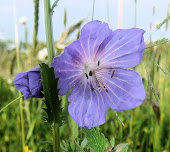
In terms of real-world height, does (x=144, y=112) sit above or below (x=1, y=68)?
below

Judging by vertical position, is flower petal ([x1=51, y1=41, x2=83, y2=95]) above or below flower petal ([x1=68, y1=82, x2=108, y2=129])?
above

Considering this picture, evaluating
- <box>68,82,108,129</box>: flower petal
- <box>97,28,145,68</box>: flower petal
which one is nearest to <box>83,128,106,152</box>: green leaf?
<box>68,82,108,129</box>: flower petal

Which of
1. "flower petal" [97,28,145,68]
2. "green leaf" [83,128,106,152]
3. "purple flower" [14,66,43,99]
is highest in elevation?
"flower petal" [97,28,145,68]

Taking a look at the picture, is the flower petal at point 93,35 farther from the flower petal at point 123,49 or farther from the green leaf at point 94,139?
the green leaf at point 94,139

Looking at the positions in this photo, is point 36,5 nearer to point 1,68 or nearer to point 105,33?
point 105,33

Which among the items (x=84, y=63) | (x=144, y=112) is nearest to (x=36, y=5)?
(x=84, y=63)

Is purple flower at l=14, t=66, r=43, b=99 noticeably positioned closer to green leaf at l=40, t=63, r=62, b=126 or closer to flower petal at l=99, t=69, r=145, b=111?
green leaf at l=40, t=63, r=62, b=126

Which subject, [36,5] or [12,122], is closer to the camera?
[36,5]
